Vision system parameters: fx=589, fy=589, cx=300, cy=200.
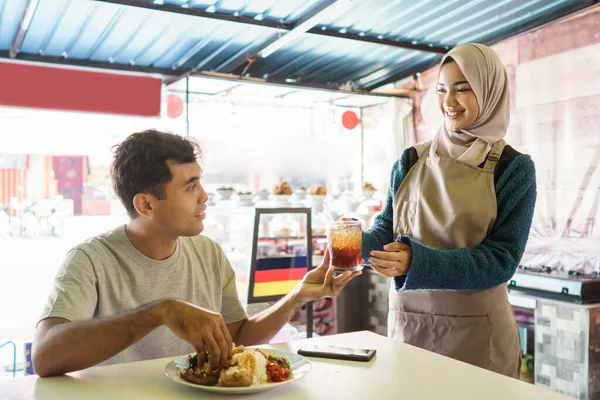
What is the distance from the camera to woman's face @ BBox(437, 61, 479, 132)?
2.19 metres

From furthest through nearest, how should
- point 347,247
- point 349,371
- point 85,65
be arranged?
1. point 85,65
2. point 347,247
3. point 349,371

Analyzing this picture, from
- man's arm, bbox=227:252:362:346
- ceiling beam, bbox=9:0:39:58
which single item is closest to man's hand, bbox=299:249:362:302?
man's arm, bbox=227:252:362:346

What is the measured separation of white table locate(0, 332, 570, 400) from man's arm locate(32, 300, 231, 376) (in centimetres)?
4

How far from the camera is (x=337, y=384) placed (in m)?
1.37

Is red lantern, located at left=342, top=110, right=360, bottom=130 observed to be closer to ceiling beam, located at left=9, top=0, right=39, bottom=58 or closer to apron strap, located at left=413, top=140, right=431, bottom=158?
ceiling beam, located at left=9, top=0, right=39, bottom=58

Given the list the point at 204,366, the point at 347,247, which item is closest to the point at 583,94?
the point at 347,247

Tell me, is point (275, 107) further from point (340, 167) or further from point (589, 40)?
point (589, 40)

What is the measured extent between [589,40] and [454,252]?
2857 mm

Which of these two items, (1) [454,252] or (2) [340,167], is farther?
(2) [340,167]

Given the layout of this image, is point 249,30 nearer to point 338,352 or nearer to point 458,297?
point 458,297

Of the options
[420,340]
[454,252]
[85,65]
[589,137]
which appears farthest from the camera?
[85,65]

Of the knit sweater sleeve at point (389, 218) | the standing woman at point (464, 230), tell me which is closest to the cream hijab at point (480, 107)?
the standing woman at point (464, 230)

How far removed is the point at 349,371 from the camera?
1.46 m

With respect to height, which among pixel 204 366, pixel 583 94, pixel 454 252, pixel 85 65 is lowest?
pixel 204 366
